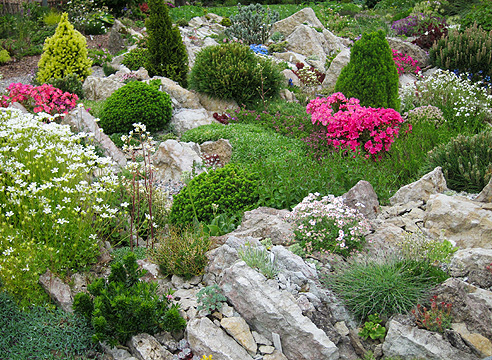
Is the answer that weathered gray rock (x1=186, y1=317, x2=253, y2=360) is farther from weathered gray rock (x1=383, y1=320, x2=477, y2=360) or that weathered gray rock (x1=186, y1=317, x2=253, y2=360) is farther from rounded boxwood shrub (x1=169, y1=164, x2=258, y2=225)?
rounded boxwood shrub (x1=169, y1=164, x2=258, y2=225)

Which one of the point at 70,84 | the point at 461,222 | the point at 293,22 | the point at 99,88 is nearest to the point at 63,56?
the point at 70,84

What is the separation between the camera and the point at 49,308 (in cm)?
396

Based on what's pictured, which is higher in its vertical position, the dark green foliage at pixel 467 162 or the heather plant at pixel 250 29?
the dark green foliage at pixel 467 162

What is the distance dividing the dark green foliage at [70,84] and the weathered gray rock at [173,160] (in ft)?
14.8

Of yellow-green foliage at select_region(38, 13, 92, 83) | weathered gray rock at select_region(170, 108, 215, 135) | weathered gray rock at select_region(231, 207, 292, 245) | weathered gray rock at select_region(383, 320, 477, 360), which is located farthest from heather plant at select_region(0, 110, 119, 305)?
yellow-green foliage at select_region(38, 13, 92, 83)

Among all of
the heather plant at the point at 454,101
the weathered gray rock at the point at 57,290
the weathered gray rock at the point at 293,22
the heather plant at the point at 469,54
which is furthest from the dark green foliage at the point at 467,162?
the weathered gray rock at the point at 293,22

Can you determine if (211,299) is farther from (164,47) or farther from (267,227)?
(164,47)

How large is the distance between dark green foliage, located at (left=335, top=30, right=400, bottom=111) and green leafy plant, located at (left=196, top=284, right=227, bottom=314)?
686 centimetres

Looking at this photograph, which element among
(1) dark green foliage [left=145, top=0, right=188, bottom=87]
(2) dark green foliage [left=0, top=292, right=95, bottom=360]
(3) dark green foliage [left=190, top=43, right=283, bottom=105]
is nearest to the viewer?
(2) dark green foliage [left=0, top=292, right=95, bottom=360]

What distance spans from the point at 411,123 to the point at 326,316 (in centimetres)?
693

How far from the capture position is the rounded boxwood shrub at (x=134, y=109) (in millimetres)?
9578

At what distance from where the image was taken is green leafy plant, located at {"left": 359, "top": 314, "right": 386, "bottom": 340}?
3.75m

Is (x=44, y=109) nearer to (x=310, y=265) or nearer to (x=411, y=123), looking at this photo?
(x=310, y=265)

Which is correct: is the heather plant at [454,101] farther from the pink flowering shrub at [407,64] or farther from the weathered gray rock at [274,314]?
the weathered gray rock at [274,314]
